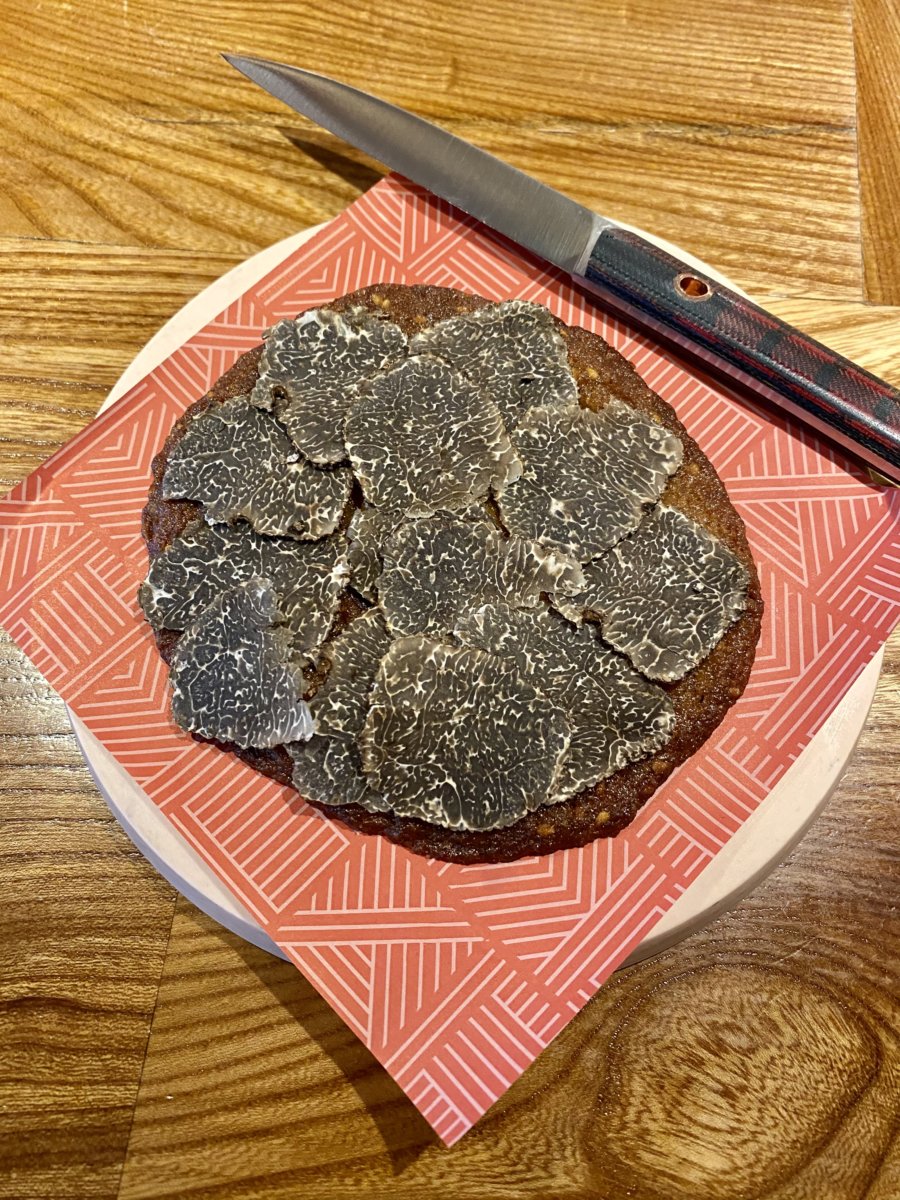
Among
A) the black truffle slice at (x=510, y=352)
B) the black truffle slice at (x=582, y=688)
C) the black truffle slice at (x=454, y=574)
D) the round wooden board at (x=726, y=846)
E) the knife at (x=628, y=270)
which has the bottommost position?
the round wooden board at (x=726, y=846)

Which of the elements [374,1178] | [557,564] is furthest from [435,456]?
[374,1178]

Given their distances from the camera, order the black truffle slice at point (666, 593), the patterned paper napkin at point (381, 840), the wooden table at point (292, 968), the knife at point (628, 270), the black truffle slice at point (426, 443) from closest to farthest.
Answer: the patterned paper napkin at point (381, 840) < the wooden table at point (292, 968) < the black truffle slice at point (666, 593) < the black truffle slice at point (426, 443) < the knife at point (628, 270)

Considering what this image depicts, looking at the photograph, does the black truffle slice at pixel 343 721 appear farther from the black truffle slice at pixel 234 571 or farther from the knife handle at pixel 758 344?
the knife handle at pixel 758 344

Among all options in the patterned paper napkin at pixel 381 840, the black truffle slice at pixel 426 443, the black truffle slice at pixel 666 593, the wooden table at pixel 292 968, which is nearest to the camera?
the patterned paper napkin at pixel 381 840

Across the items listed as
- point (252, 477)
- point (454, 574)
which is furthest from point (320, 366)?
point (454, 574)

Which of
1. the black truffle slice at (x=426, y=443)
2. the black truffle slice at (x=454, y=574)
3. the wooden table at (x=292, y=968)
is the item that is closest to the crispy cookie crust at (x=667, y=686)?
the black truffle slice at (x=454, y=574)

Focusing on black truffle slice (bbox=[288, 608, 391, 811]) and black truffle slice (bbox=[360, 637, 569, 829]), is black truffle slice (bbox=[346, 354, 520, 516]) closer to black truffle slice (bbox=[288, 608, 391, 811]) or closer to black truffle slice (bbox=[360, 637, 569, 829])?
black truffle slice (bbox=[288, 608, 391, 811])

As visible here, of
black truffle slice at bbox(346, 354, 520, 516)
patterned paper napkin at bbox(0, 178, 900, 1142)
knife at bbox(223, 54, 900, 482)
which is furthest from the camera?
knife at bbox(223, 54, 900, 482)

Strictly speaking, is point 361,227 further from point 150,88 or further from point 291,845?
point 291,845

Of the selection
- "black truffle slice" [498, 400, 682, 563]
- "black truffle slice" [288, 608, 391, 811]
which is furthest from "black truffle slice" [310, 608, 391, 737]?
"black truffle slice" [498, 400, 682, 563]
